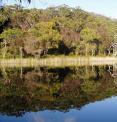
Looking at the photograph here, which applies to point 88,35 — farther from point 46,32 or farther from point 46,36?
point 46,36

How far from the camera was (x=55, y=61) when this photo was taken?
2482 inches

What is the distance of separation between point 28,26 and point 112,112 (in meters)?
61.4

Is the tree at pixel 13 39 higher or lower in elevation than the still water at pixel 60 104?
higher

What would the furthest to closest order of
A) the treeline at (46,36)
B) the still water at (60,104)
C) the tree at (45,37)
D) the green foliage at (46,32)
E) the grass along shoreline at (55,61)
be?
the green foliage at (46,32) < the tree at (45,37) < the treeline at (46,36) < the grass along shoreline at (55,61) < the still water at (60,104)

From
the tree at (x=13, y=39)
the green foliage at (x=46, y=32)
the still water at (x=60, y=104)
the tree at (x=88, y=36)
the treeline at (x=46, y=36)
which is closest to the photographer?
the still water at (x=60, y=104)

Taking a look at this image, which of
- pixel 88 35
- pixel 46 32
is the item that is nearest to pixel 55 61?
pixel 46 32

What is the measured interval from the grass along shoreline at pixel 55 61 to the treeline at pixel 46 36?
12.5ft

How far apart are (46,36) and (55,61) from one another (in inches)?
291

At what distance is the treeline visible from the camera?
221ft

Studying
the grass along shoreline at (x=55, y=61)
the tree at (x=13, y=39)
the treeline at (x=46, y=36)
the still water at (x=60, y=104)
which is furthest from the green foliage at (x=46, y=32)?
the still water at (x=60, y=104)

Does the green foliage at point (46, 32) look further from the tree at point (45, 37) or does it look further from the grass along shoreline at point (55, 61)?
the grass along shoreline at point (55, 61)

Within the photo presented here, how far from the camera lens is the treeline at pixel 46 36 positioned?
67438 millimetres

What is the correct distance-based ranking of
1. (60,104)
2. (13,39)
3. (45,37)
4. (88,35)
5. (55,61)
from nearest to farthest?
(60,104) < (55,61) < (13,39) < (45,37) < (88,35)

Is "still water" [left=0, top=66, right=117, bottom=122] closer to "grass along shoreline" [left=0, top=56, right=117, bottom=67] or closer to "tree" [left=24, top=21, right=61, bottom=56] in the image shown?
"grass along shoreline" [left=0, top=56, right=117, bottom=67]
